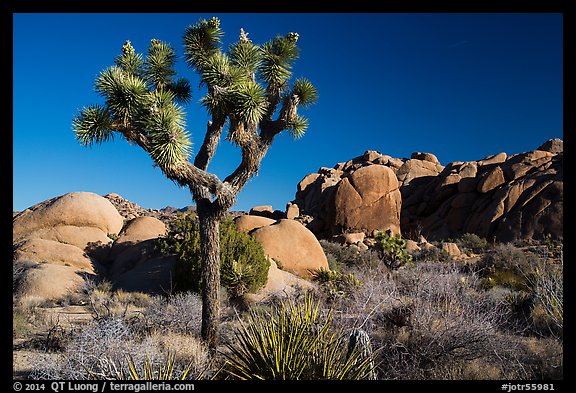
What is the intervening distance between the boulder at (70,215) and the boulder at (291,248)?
25.3 feet

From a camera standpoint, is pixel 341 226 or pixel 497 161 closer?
pixel 341 226

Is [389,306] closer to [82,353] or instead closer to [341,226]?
[82,353]

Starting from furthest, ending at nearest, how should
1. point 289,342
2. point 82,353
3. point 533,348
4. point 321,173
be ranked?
point 321,173
point 533,348
point 82,353
point 289,342

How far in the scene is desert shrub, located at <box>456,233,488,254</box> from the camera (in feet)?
79.5

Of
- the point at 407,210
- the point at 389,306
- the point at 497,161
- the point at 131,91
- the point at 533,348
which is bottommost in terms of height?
the point at 533,348

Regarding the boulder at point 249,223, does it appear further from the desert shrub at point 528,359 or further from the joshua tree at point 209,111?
the desert shrub at point 528,359

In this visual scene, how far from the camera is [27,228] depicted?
19.2m

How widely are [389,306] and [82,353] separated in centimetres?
495

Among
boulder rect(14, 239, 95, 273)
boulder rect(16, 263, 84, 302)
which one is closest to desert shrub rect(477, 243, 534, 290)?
boulder rect(16, 263, 84, 302)

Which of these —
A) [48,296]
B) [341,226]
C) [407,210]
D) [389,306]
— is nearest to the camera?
[389,306]

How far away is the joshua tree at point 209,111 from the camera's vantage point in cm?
744

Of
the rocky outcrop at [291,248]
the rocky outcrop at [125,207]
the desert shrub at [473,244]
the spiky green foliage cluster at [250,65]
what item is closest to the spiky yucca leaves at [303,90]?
the spiky green foliage cluster at [250,65]

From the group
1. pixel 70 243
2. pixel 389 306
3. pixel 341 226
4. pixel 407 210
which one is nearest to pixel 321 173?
pixel 407 210
